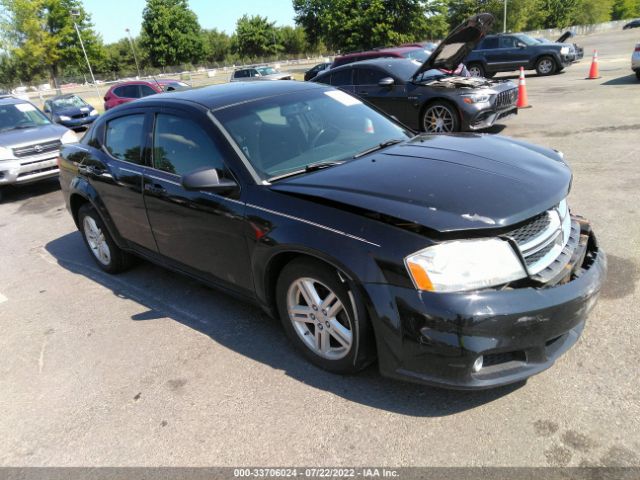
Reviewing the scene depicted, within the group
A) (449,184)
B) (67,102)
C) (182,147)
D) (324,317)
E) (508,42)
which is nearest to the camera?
(449,184)

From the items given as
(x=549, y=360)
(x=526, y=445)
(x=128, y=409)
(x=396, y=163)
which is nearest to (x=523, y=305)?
(x=549, y=360)

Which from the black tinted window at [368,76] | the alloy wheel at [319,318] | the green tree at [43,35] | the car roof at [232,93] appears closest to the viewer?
the alloy wheel at [319,318]

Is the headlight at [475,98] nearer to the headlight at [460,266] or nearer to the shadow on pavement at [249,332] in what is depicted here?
the shadow on pavement at [249,332]

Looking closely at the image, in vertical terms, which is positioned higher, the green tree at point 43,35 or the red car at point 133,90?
the green tree at point 43,35

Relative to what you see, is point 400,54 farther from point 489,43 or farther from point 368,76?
point 489,43

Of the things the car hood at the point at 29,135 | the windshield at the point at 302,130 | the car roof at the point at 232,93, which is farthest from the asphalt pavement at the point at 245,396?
the car hood at the point at 29,135

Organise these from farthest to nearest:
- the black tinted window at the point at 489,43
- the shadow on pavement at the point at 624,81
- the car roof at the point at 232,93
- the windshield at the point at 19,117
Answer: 1. the black tinted window at the point at 489,43
2. the shadow on pavement at the point at 624,81
3. the windshield at the point at 19,117
4. the car roof at the point at 232,93

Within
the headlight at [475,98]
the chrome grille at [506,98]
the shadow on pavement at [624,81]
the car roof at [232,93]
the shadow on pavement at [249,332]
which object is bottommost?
the shadow on pavement at [624,81]

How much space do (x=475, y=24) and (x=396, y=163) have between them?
20.0 feet

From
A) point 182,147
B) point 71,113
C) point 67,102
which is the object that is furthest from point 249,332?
point 67,102

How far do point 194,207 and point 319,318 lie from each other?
1.27 m

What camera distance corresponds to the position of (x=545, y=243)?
2.59 metres

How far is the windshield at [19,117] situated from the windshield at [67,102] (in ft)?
30.8

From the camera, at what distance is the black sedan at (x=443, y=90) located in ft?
27.5
